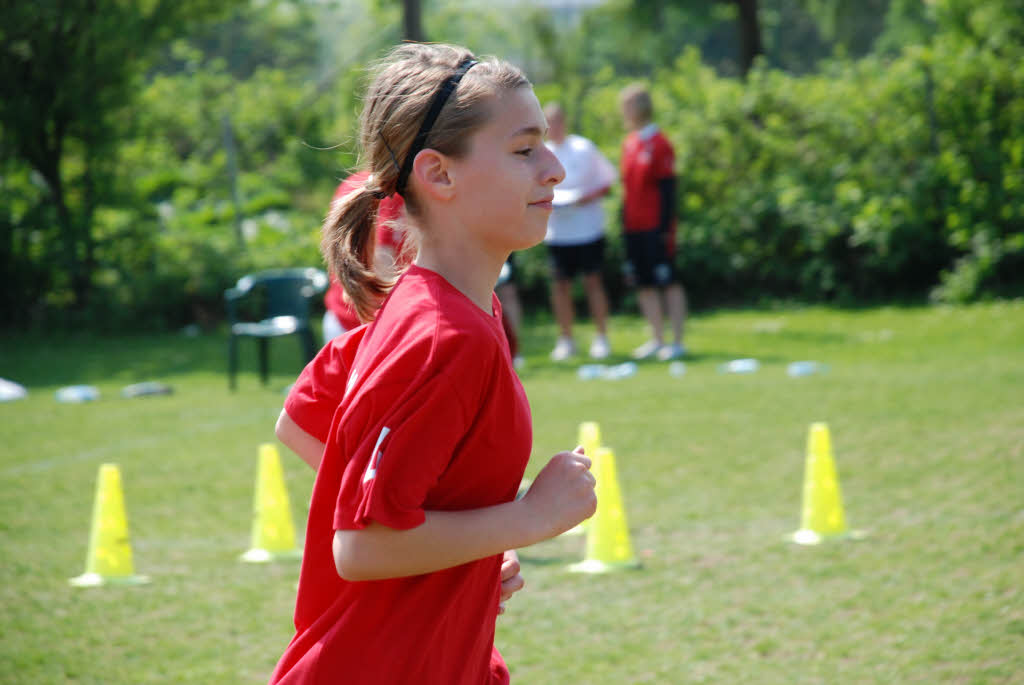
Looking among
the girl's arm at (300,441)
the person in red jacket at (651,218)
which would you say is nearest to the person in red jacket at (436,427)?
the girl's arm at (300,441)

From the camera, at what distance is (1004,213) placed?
13.6 metres

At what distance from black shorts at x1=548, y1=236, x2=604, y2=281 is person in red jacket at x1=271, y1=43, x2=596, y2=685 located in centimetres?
1013

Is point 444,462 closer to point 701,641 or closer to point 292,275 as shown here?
point 701,641

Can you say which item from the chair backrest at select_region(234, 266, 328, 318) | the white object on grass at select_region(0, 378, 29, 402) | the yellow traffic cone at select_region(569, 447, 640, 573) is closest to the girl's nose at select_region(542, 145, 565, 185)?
the yellow traffic cone at select_region(569, 447, 640, 573)

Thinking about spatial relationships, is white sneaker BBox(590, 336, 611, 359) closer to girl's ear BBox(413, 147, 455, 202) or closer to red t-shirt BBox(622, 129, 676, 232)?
red t-shirt BBox(622, 129, 676, 232)

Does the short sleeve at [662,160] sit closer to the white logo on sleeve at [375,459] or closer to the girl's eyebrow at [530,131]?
the girl's eyebrow at [530,131]

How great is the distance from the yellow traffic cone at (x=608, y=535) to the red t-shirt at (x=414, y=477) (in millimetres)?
3176

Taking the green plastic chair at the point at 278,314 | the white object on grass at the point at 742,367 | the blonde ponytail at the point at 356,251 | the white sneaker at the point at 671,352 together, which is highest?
the blonde ponytail at the point at 356,251

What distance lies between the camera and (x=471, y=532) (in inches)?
69.4

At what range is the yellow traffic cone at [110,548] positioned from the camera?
17.3 feet

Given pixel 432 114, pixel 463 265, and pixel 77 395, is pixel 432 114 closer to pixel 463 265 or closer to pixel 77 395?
pixel 463 265

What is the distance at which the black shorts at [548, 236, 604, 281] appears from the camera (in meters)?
12.2

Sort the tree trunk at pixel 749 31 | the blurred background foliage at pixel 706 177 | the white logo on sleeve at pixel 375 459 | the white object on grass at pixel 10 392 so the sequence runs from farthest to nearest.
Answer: the tree trunk at pixel 749 31
the blurred background foliage at pixel 706 177
the white object on grass at pixel 10 392
the white logo on sleeve at pixel 375 459

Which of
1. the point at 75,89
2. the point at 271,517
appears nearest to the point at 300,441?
the point at 271,517
